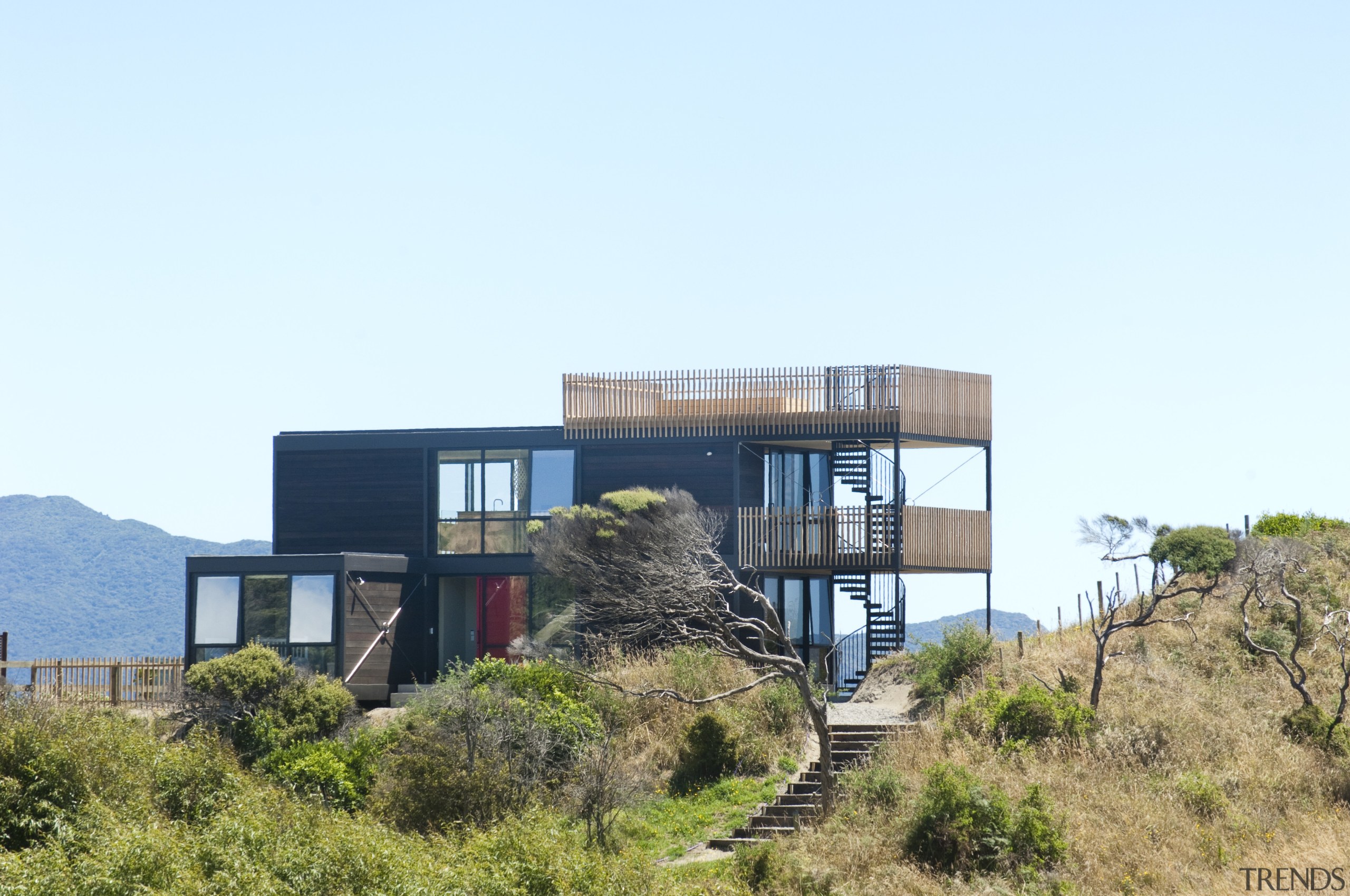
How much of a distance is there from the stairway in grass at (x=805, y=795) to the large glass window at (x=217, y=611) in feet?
37.7

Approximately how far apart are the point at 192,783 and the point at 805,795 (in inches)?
367

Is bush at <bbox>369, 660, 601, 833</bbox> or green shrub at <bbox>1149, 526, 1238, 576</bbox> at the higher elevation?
green shrub at <bbox>1149, 526, 1238, 576</bbox>

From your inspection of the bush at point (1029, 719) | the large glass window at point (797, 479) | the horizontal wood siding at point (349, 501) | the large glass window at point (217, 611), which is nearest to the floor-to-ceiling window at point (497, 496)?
the horizontal wood siding at point (349, 501)

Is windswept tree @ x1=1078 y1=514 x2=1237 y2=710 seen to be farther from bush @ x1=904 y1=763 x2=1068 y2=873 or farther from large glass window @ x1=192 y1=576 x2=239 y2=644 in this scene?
large glass window @ x1=192 y1=576 x2=239 y2=644

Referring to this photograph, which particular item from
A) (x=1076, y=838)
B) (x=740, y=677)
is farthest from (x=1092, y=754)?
(x=740, y=677)

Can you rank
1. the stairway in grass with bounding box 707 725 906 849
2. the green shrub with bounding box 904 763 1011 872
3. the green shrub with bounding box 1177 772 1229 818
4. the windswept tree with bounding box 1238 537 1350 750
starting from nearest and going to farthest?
the green shrub with bounding box 904 763 1011 872 < the green shrub with bounding box 1177 772 1229 818 < the stairway in grass with bounding box 707 725 906 849 < the windswept tree with bounding box 1238 537 1350 750

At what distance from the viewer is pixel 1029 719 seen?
75.3ft

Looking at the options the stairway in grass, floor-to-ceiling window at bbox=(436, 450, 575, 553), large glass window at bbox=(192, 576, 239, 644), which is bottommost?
the stairway in grass

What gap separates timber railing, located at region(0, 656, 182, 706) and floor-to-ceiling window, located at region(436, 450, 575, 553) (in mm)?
6198

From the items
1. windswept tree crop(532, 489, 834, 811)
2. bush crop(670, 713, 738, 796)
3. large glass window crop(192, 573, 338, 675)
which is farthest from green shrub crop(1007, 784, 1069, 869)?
large glass window crop(192, 573, 338, 675)

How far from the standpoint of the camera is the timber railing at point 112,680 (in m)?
29.8

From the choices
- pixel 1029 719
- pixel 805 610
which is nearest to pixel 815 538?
pixel 805 610

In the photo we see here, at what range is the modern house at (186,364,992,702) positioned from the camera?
30.5m

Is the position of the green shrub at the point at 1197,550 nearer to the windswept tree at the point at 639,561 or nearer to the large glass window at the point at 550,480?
the windswept tree at the point at 639,561
